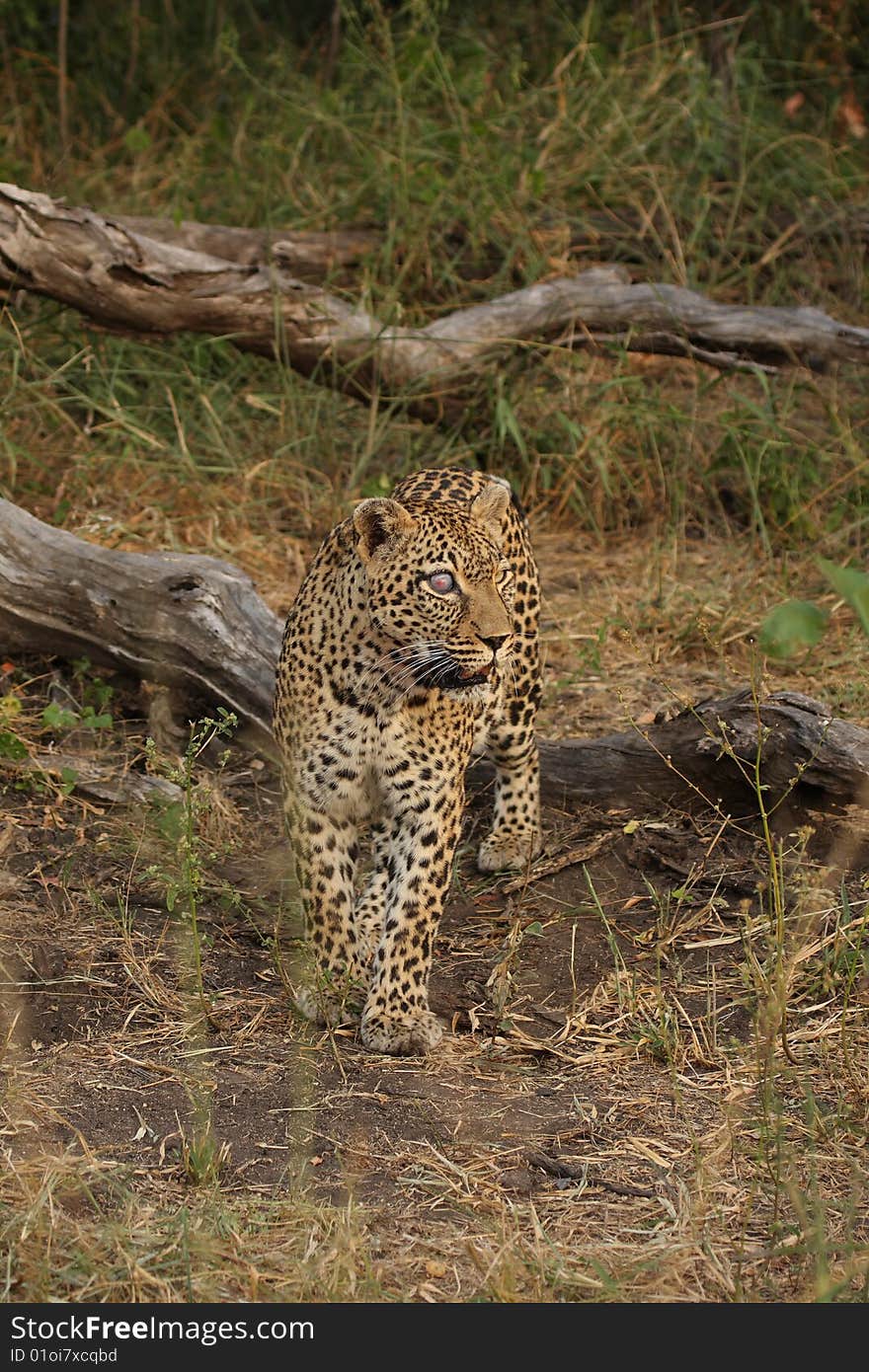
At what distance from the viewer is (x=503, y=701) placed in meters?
5.62

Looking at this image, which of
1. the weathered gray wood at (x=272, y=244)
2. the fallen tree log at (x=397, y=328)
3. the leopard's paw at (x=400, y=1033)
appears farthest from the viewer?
the weathered gray wood at (x=272, y=244)

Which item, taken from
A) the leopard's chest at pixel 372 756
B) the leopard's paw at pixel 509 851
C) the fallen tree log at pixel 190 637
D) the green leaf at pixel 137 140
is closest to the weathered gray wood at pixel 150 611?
the fallen tree log at pixel 190 637

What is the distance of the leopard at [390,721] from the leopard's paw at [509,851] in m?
0.81

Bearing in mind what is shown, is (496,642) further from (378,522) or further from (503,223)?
(503,223)

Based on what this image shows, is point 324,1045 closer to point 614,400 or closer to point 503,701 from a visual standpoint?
point 503,701

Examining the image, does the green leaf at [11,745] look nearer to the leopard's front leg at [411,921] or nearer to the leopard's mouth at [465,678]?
the leopard's front leg at [411,921]

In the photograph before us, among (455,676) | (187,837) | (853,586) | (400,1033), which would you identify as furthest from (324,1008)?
(853,586)

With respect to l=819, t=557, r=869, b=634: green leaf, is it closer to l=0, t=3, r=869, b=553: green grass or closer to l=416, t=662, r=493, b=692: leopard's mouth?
l=416, t=662, r=493, b=692: leopard's mouth

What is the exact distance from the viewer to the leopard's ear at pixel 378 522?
461 cm

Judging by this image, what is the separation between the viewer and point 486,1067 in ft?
14.8

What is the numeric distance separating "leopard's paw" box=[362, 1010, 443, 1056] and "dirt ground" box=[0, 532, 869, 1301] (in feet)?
0.15

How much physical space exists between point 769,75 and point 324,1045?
7842mm

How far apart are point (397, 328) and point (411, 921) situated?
3.68 metres
